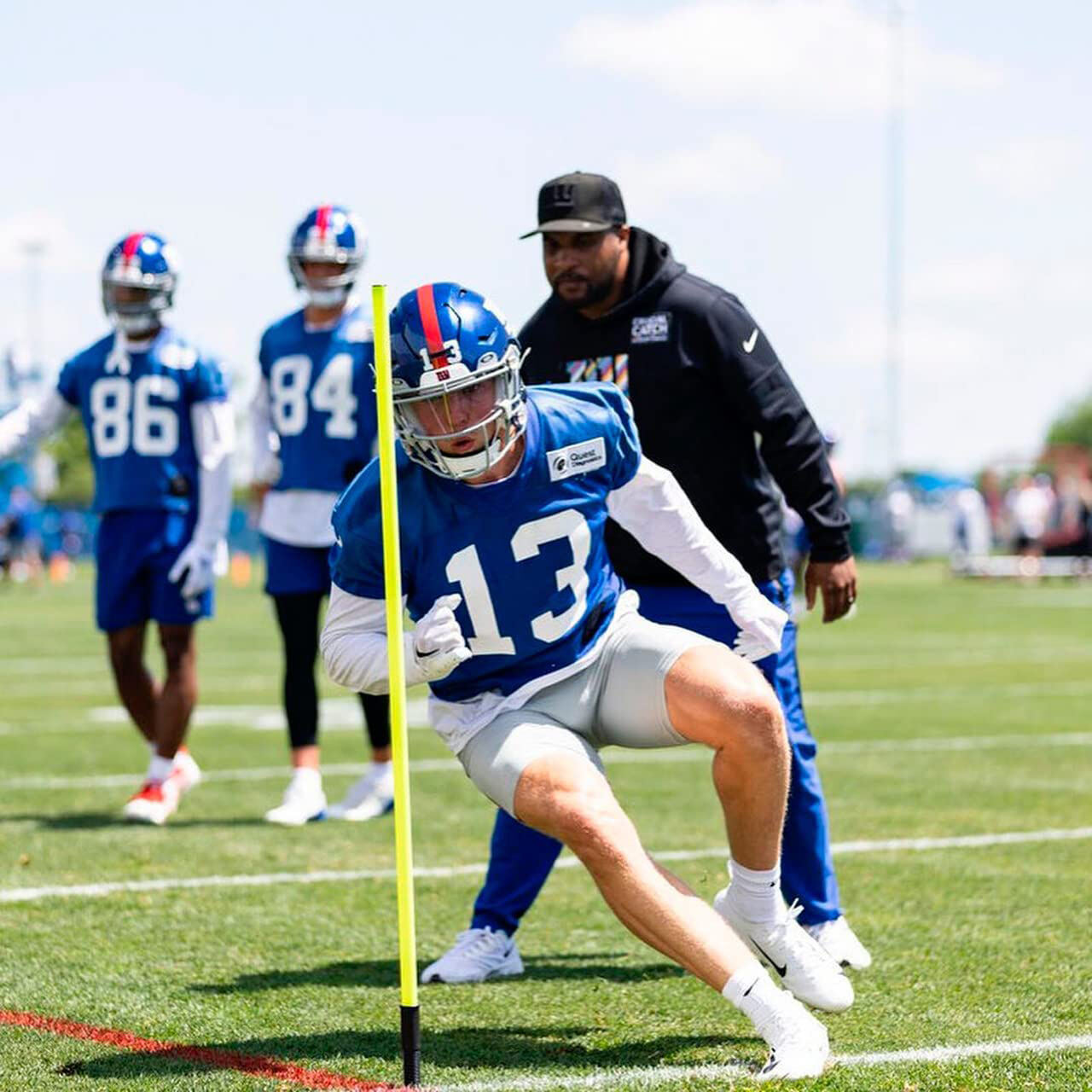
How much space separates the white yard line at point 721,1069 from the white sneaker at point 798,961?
0.29m

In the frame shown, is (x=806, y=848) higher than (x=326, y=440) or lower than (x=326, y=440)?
lower

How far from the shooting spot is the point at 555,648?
14.5 feet

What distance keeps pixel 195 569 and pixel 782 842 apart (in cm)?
342

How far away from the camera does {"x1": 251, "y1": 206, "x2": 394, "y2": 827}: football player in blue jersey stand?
26.3 feet

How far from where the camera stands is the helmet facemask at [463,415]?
13.6 ft

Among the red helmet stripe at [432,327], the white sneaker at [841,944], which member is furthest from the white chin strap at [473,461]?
the white sneaker at [841,944]

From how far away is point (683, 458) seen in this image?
534 cm

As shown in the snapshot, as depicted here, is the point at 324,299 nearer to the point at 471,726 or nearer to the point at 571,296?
the point at 571,296

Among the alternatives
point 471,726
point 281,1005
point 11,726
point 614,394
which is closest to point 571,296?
point 614,394

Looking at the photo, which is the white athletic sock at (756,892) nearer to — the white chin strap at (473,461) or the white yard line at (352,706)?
the white chin strap at (473,461)

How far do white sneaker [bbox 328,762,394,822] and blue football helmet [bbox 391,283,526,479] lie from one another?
3911 millimetres

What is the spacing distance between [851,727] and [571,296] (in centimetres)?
606

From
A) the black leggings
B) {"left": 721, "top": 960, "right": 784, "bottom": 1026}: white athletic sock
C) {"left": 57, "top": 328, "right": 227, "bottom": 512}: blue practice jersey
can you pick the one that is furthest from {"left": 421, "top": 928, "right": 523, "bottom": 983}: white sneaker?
{"left": 57, "top": 328, "right": 227, "bottom": 512}: blue practice jersey

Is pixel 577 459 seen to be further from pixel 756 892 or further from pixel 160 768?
pixel 160 768
